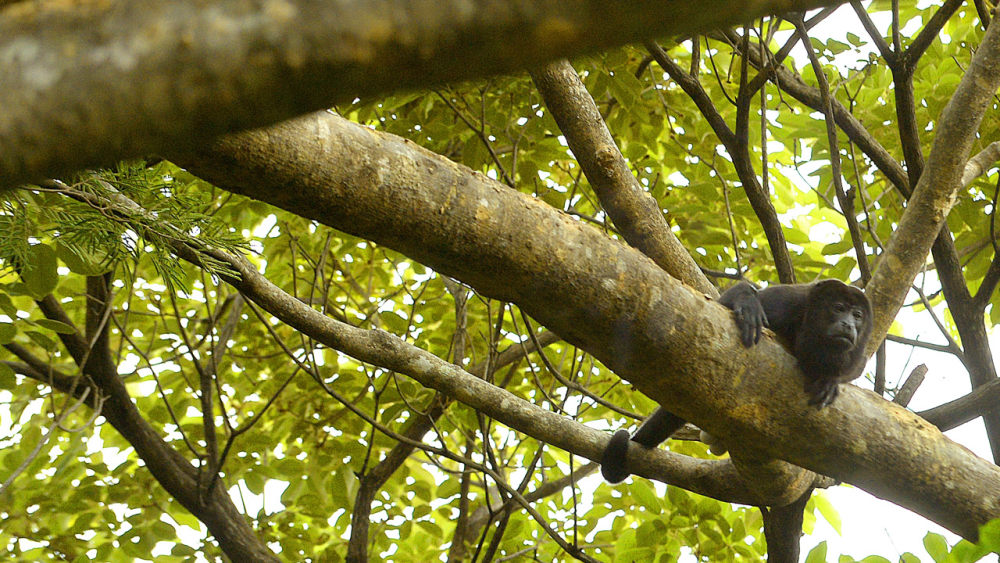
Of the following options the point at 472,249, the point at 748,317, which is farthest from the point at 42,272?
the point at 748,317

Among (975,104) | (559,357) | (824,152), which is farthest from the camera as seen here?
(559,357)

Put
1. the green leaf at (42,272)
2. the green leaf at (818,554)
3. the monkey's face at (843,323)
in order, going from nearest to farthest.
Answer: the green leaf at (42,272)
the monkey's face at (843,323)
the green leaf at (818,554)

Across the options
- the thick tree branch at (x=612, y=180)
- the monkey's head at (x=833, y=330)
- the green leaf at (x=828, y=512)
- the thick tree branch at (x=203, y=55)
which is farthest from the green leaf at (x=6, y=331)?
the green leaf at (x=828, y=512)

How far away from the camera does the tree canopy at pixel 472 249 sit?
0.65 metres

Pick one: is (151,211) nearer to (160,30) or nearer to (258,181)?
(258,181)

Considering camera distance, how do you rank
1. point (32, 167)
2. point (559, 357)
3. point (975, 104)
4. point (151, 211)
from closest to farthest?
point (32, 167) → point (151, 211) → point (975, 104) → point (559, 357)

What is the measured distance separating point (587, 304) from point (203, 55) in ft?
4.59

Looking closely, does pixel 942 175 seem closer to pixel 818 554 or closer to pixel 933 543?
pixel 933 543

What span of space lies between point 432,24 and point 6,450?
17.3 feet

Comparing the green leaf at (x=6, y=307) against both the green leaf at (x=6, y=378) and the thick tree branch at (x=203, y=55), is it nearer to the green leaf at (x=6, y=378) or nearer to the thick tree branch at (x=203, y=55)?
the green leaf at (x=6, y=378)

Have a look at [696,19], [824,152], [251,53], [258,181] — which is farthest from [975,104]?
[251,53]

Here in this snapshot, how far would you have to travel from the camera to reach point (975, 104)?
3105 mm

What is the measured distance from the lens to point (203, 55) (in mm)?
639

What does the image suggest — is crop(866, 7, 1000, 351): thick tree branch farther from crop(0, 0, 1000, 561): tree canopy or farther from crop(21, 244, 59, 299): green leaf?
crop(21, 244, 59, 299): green leaf
